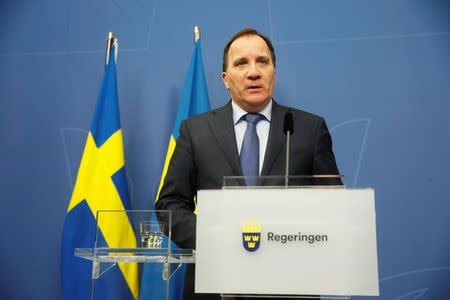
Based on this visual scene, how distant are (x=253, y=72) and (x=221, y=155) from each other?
429mm

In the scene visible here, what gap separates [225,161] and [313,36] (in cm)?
167

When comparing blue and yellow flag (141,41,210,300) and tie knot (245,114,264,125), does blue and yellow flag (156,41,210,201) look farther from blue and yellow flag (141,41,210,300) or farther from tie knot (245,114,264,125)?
tie knot (245,114,264,125)

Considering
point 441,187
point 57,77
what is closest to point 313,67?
point 441,187

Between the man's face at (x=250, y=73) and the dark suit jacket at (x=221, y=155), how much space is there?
3.1 inches

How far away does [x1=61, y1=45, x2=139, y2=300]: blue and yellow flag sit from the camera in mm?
2678

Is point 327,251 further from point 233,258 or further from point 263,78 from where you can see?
point 263,78

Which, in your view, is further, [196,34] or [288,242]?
[196,34]

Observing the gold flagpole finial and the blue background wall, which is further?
the gold flagpole finial

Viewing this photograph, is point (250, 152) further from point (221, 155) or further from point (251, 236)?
point (251, 236)

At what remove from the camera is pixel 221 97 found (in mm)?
3146

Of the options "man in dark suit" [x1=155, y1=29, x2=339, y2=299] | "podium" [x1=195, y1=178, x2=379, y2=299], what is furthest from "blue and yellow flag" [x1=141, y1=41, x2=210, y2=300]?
"podium" [x1=195, y1=178, x2=379, y2=299]

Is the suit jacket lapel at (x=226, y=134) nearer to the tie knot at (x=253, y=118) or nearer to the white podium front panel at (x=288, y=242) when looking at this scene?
the tie knot at (x=253, y=118)


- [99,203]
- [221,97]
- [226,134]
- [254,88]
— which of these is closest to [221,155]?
[226,134]

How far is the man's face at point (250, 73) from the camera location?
2.02 m
